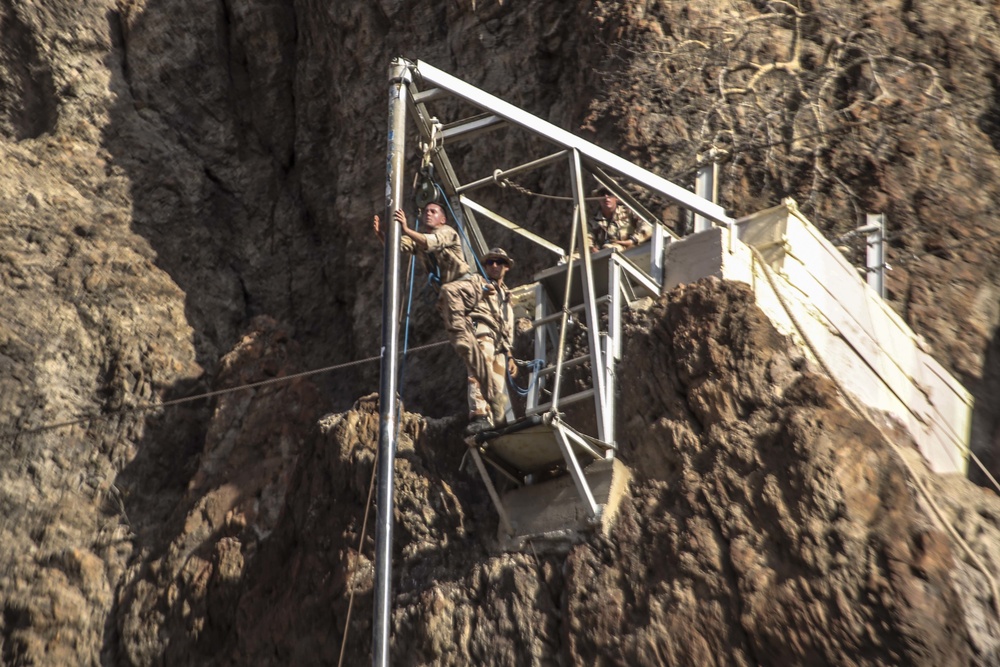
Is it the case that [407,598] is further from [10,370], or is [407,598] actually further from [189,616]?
[10,370]

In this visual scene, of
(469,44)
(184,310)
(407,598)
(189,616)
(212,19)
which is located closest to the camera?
(407,598)

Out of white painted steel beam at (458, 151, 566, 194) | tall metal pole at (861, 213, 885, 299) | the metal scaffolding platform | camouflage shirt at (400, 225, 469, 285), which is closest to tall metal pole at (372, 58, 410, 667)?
the metal scaffolding platform

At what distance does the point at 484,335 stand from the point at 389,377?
5.12ft

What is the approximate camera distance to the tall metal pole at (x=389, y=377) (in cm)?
982

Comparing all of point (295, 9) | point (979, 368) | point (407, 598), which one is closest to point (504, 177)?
point (407, 598)

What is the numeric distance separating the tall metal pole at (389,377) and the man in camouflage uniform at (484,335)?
Answer: 0.89 metres

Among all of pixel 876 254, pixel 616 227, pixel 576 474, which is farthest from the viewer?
pixel 876 254

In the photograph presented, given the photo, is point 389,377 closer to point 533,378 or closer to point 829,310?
point 533,378

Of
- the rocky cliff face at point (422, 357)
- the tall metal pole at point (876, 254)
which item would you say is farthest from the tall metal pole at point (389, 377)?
the tall metal pole at point (876, 254)

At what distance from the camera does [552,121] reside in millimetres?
16125

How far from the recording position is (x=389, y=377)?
34.5 feet

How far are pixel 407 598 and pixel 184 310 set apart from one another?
19.6 feet

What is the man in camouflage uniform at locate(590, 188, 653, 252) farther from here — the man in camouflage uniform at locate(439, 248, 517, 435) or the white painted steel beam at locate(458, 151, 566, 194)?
the man in camouflage uniform at locate(439, 248, 517, 435)

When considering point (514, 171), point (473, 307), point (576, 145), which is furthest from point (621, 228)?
point (473, 307)
